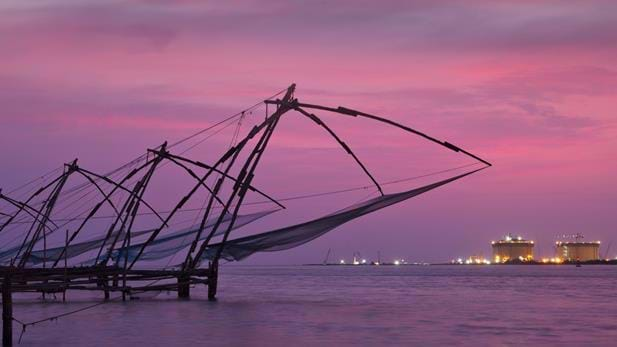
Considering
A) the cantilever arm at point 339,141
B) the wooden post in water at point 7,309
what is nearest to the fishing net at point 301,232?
the cantilever arm at point 339,141

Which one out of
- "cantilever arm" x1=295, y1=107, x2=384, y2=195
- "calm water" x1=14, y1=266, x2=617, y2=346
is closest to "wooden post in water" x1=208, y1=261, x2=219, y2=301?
"calm water" x1=14, y1=266, x2=617, y2=346

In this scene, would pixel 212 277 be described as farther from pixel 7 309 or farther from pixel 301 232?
pixel 7 309

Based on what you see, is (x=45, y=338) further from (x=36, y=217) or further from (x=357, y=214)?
(x=36, y=217)

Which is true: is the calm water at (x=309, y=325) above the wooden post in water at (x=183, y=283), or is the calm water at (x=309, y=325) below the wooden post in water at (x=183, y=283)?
below

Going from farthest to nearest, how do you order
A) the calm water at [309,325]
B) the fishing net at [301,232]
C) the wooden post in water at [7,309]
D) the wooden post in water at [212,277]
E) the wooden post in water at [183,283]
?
the wooden post in water at [183,283] < the wooden post in water at [212,277] < the fishing net at [301,232] < the calm water at [309,325] < the wooden post in water at [7,309]

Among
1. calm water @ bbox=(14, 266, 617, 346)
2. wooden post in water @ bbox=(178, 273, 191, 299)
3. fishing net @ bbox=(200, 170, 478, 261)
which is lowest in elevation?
calm water @ bbox=(14, 266, 617, 346)

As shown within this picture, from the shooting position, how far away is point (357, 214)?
1816cm

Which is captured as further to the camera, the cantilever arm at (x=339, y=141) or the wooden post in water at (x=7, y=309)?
the cantilever arm at (x=339, y=141)

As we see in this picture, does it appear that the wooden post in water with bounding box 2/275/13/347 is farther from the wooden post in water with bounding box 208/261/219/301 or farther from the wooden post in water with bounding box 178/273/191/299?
the wooden post in water with bounding box 178/273/191/299

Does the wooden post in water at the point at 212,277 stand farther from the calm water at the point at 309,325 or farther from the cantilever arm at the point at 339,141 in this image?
the cantilever arm at the point at 339,141

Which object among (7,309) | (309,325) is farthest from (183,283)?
(7,309)

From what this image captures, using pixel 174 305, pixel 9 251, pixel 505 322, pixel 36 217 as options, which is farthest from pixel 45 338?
pixel 9 251

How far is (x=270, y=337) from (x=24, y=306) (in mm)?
10270

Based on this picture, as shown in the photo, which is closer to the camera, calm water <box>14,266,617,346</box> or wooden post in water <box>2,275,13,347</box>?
wooden post in water <box>2,275,13,347</box>
